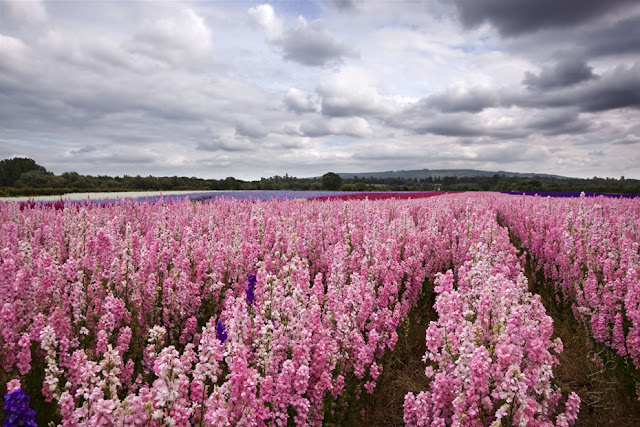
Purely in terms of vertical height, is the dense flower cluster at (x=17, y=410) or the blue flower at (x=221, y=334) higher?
the dense flower cluster at (x=17, y=410)

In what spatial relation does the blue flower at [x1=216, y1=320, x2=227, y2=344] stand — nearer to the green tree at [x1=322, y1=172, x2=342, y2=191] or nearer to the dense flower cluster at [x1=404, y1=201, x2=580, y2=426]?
the dense flower cluster at [x1=404, y1=201, x2=580, y2=426]

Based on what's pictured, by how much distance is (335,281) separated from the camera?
147 inches

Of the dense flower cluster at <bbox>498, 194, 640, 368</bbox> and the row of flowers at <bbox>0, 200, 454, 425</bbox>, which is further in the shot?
the dense flower cluster at <bbox>498, 194, 640, 368</bbox>

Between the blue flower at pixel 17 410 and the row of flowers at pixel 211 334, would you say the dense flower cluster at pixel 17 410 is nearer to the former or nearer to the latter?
the blue flower at pixel 17 410

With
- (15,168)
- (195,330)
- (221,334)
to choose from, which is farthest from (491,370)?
(15,168)

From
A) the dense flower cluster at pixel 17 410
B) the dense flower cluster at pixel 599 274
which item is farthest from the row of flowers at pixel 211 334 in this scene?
the dense flower cluster at pixel 599 274

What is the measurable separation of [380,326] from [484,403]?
141 centimetres

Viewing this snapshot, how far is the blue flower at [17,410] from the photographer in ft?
5.18

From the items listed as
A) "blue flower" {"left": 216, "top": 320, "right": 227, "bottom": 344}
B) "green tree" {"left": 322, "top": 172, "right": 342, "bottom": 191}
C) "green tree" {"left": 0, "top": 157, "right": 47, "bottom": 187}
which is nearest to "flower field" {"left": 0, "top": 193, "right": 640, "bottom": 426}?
"blue flower" {"left": 216, "top": 320, "right": 227, "bottom": 344}

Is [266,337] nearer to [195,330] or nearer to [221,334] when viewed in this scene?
[221,334]

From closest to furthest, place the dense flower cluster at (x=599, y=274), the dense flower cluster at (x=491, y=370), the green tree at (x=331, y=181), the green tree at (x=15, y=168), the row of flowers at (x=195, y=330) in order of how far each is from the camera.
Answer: the row of flowers at (x=195, y=330) → the dense flower cluster at (x=491, y=370) → the dense flower cluster at (x=599, y=274) → the green tree at (x=15, y=168) → the green tree at (x=331, y=181)

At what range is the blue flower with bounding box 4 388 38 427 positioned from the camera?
1.58m

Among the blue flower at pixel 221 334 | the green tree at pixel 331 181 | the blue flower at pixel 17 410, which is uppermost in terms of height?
the green tree at pixel 331 181

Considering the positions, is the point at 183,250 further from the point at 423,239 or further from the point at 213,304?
the point at 423,239
